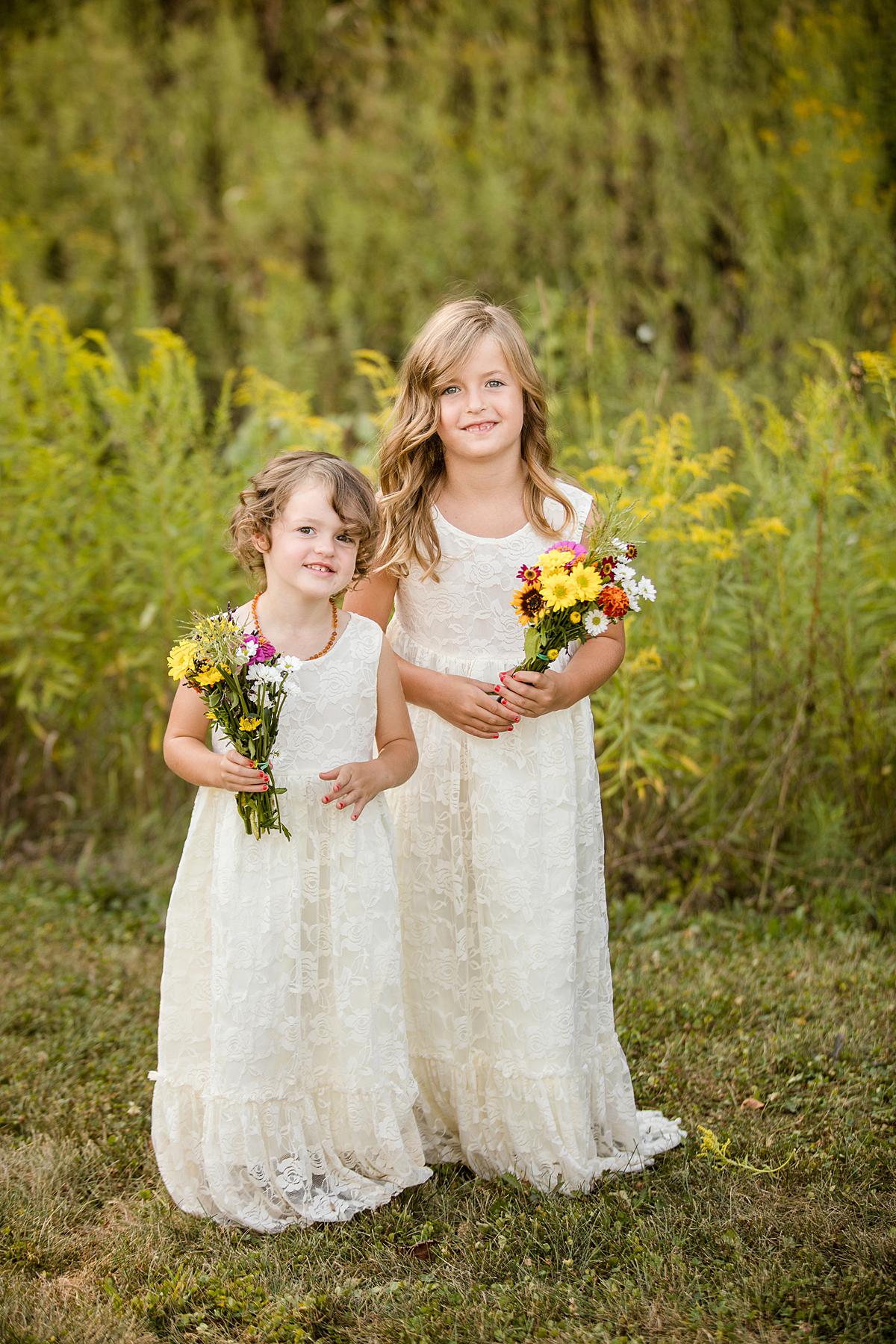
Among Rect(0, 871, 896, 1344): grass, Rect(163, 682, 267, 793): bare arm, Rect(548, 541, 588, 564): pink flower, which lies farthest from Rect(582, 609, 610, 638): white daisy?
Rect(0, 871, 896, 1344): grass

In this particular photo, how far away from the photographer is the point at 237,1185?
2346mm

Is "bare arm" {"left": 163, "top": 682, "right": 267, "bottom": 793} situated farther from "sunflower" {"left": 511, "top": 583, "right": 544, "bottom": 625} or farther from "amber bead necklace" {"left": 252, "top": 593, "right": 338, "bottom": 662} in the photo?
"sunflower" {"left": 511, "top": 583, "right": 544, "bottom": 625}

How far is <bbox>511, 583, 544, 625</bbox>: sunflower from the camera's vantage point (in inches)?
92.0

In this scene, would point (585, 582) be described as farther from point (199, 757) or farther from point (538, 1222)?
point (538, 1222)

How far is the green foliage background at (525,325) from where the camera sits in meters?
4.05

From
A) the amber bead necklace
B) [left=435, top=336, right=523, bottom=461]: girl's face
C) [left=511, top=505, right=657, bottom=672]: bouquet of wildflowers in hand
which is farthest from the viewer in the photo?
[left=435, top=336, right=523, bottom=461]: girl's face

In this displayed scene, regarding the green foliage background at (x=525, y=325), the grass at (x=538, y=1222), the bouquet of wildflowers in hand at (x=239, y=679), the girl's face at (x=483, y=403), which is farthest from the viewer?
the green foliage background at (x=525, y=325)

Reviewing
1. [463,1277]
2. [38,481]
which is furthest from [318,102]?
[463,1277]

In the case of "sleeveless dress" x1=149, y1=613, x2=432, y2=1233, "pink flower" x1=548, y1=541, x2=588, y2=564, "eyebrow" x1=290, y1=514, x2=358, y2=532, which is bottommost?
"sleeveless dress" x1=149, y1=613, x2=432, y2=1233

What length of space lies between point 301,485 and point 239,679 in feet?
1.41

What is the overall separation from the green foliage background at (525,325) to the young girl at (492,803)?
120cm

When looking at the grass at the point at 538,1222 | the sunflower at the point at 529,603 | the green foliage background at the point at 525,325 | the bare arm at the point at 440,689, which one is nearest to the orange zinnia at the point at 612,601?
the sunflower at the point at 529,603

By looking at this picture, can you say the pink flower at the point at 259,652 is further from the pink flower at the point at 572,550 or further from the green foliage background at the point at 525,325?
the green foliage background at the point at 525,325

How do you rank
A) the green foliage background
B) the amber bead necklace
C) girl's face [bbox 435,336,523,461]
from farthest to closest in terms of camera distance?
the green foliage background, girl's face [bbox 435,336,523,461], the amber bead necklace
